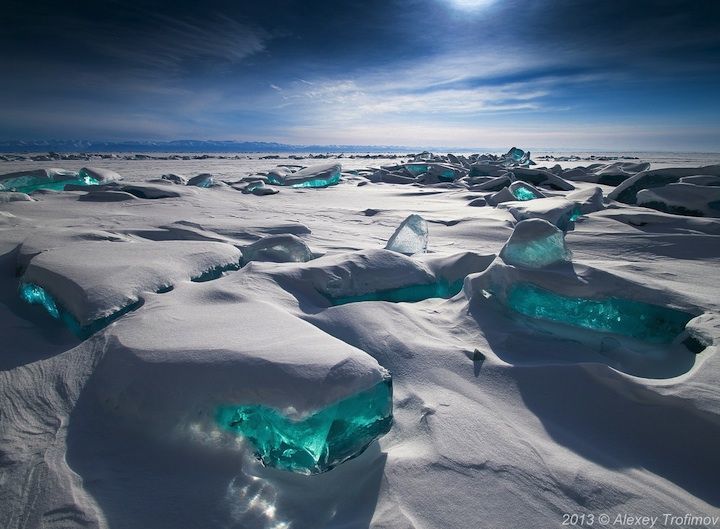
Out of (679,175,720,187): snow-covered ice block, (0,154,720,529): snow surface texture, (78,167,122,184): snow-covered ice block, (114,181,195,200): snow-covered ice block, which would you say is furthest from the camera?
(78,167,122,184): snow-covered ice block

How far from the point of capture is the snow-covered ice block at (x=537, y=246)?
1790 mm

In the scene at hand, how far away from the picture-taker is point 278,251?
2.16 m

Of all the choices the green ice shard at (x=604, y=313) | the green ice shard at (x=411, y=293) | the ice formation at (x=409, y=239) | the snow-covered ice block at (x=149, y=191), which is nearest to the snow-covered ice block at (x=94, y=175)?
the snow-covered ice block at (x=149, y=191)

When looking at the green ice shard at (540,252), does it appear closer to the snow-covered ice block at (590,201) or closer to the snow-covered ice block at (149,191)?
the snow-covered ice block at (590,201)

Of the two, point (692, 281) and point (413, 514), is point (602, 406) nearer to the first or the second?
point (413, 514)

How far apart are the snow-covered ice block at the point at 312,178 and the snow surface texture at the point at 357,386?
5447 millimetres

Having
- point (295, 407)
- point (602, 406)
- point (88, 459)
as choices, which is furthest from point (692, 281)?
point (88, 459)

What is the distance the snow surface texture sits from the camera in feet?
2.67

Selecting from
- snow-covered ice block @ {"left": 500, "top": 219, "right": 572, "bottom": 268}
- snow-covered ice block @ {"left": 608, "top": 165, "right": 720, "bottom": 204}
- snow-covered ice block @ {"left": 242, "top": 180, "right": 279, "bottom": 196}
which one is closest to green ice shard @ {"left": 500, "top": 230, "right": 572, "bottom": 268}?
snow-covered ice block @ {"left": 500, "top": 219, "right": 572, "bottom": 268}

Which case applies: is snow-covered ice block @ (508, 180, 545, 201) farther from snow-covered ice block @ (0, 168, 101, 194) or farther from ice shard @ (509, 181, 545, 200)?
snow-covered ice block @ (0, 168, 101, 194)

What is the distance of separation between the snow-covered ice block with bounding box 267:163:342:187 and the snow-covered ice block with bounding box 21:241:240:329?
545 cm

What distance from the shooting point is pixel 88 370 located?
3.56 feet

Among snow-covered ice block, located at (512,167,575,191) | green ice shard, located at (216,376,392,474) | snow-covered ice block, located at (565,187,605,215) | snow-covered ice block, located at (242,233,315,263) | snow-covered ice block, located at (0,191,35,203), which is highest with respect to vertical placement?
snow-covered ice block, located at (512,167,575,191)

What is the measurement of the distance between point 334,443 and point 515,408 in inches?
22.4
